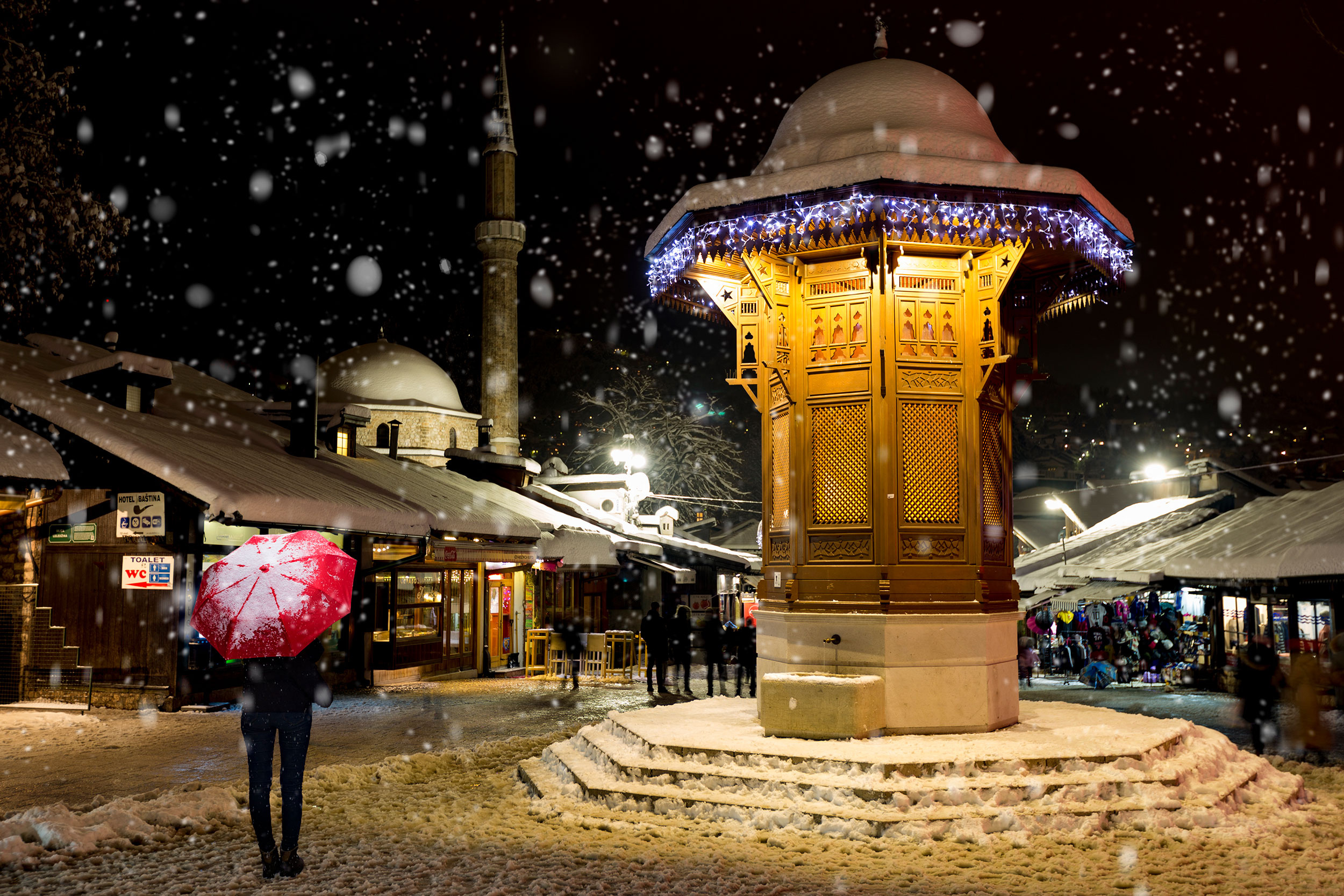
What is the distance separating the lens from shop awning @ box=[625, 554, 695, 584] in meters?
25.8

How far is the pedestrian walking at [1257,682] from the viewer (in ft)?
39.8

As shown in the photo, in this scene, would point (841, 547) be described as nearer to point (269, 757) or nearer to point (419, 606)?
point (269, 757)

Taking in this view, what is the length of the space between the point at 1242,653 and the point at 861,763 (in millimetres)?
6857

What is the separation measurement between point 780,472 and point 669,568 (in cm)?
1508

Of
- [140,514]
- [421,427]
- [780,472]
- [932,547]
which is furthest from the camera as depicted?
[421,427]

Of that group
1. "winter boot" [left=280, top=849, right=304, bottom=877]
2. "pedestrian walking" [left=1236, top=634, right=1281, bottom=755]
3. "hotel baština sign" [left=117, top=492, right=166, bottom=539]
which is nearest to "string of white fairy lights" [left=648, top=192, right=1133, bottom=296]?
"pedestrian walking" [left=1236, top=634, right=1281, bottom=755]

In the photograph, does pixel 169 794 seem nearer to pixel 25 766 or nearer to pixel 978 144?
pixel 25 766

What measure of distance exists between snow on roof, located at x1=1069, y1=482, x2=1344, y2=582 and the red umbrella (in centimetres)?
1349


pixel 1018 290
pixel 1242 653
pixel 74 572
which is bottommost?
pixel 1242 653

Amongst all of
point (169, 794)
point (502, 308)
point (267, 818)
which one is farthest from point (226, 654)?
point (502, 308)

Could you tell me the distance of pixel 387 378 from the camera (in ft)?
127

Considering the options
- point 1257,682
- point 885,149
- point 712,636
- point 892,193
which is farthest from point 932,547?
point 712,636

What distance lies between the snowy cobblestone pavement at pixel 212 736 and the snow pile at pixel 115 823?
4.29 feet

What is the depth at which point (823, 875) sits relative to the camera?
6551 millimetres
